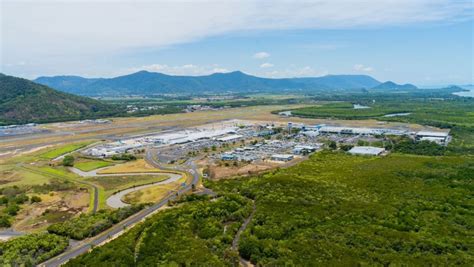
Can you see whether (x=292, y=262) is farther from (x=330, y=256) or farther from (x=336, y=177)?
(x=336, y=177)

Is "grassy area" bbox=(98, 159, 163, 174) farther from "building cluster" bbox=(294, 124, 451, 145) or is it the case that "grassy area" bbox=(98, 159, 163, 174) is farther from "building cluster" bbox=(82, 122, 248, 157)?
"building cluster" bbox=(294, 124, 451, 145)

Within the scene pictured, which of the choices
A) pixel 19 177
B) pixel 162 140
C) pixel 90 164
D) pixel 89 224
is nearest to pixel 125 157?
pixel 90 164

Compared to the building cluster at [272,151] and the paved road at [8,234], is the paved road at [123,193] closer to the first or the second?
the paved road at [8,234]

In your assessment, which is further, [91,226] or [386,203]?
[386,203]

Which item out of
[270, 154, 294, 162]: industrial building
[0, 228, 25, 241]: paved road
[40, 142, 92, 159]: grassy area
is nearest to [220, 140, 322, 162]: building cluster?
[270, 154, 294, 162]: industrial building

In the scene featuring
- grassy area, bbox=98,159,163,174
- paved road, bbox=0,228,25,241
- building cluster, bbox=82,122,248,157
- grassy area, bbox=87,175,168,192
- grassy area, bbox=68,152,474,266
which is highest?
building cluster, bbox=82,122,248,157

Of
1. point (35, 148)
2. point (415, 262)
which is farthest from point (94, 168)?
point (415, 262)
